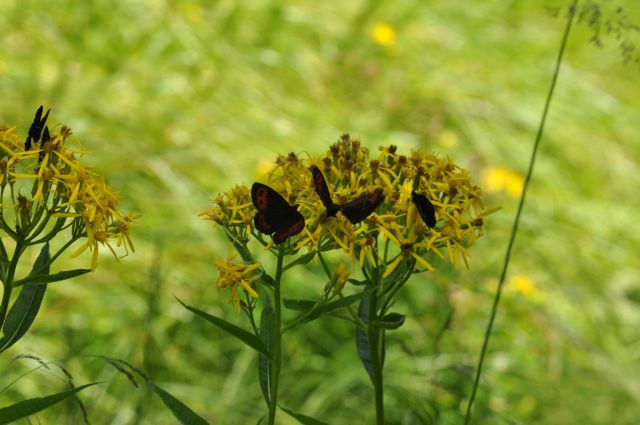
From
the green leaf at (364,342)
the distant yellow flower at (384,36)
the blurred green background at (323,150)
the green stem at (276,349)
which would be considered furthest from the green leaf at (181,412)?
the distant yellow flower at (384,36)

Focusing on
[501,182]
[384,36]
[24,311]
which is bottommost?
[24,311]

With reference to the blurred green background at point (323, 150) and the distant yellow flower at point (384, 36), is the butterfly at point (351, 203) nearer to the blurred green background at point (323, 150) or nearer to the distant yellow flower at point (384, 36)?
the blurred green background at point (323, 150)

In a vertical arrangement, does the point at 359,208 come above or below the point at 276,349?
above

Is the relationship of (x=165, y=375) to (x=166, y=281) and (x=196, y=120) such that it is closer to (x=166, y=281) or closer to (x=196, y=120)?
(x=166, y=281)

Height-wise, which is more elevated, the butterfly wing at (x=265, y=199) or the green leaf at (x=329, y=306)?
the butterfly wing at (x=265, y=199)

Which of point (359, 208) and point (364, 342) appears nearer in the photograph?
point (359, 208)

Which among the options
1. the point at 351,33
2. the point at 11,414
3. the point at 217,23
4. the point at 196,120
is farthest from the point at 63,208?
the point at 351,33

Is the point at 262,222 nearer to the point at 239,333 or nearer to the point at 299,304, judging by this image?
the point at 239,333

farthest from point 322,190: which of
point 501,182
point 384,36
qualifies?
point 384,36
